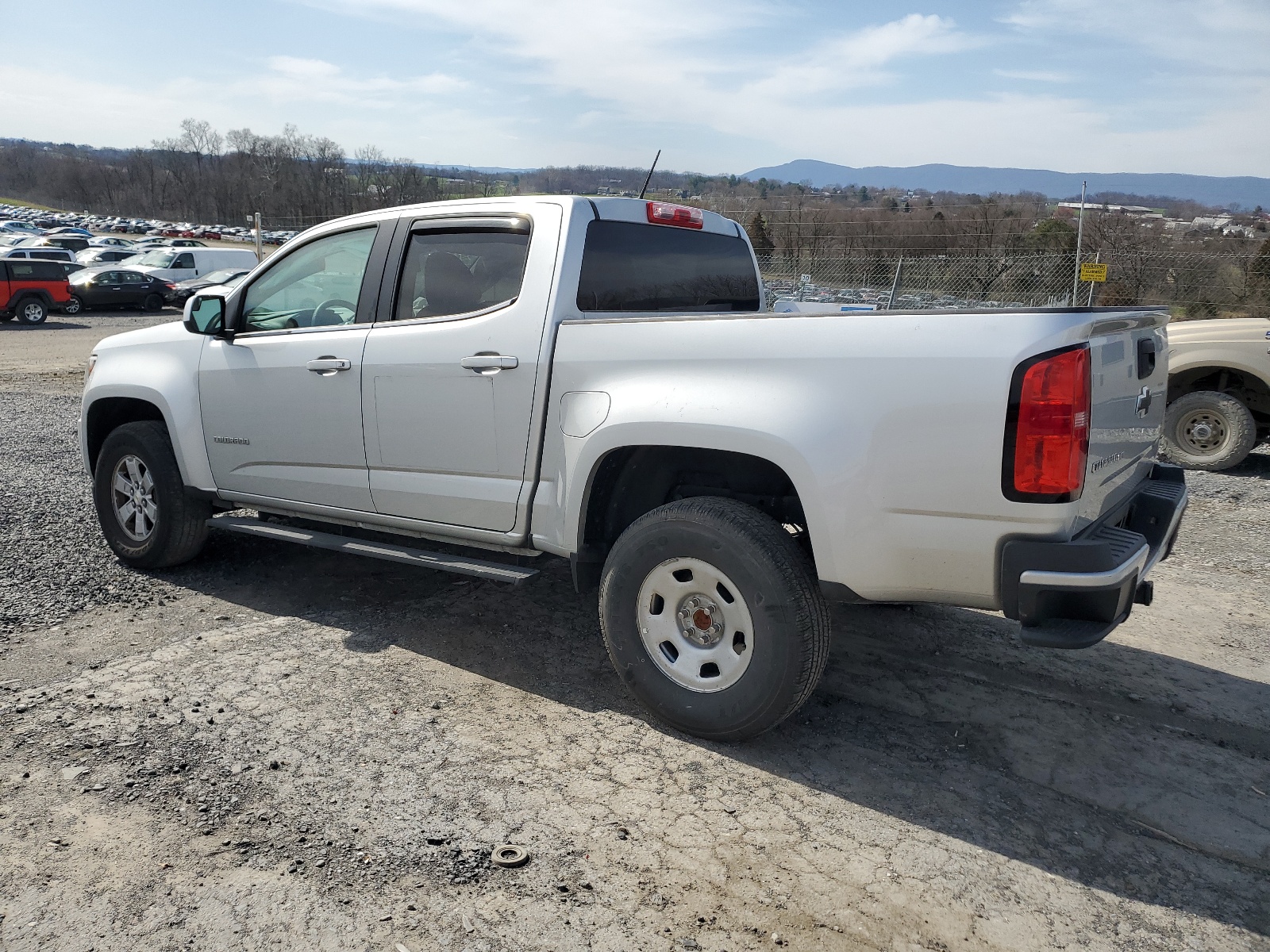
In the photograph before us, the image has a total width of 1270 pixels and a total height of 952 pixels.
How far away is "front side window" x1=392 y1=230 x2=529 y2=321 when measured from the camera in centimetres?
405

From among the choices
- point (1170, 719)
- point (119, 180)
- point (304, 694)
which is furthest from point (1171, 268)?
point (119, 180)

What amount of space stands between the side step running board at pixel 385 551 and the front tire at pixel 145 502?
0.28m

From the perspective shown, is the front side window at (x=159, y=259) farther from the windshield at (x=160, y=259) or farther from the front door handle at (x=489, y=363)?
the front door handle at (x=489, y=363)

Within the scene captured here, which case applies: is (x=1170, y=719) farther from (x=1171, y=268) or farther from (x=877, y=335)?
(x=1171, y=268)

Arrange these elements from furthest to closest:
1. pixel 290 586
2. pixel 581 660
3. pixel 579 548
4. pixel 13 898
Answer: pixel 290 586
pixel 581 660
pixel 579 548
pixel 13 898

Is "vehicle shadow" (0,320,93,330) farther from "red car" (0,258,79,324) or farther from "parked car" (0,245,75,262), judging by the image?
"parked car" (0,245,75,262)

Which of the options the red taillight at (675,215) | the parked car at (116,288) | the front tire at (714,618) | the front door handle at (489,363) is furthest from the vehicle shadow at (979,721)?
the parked car at (116,288)

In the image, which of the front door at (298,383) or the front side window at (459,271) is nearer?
the front side window at (459,271)

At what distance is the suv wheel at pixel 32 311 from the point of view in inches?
932

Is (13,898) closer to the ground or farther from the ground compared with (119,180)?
closer to the ground

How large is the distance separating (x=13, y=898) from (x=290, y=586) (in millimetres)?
2771

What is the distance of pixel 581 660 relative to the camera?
14.2ft

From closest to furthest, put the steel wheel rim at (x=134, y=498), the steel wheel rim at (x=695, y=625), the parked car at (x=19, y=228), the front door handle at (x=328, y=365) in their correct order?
the steel wheel rim at (x=695, y=625)
the front door handle at (x=328, y=365)
the steel wheel rim at (x=134, y=498)
the parked car at (x=19, y=228)

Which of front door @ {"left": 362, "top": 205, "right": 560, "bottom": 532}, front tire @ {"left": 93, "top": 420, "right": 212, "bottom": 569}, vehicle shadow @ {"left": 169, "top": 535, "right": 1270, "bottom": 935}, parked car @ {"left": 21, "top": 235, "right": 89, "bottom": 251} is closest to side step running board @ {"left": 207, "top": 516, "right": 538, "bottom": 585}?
front door @ {"left": 362, "top": 205, "right": 560, "bottom": 532}
